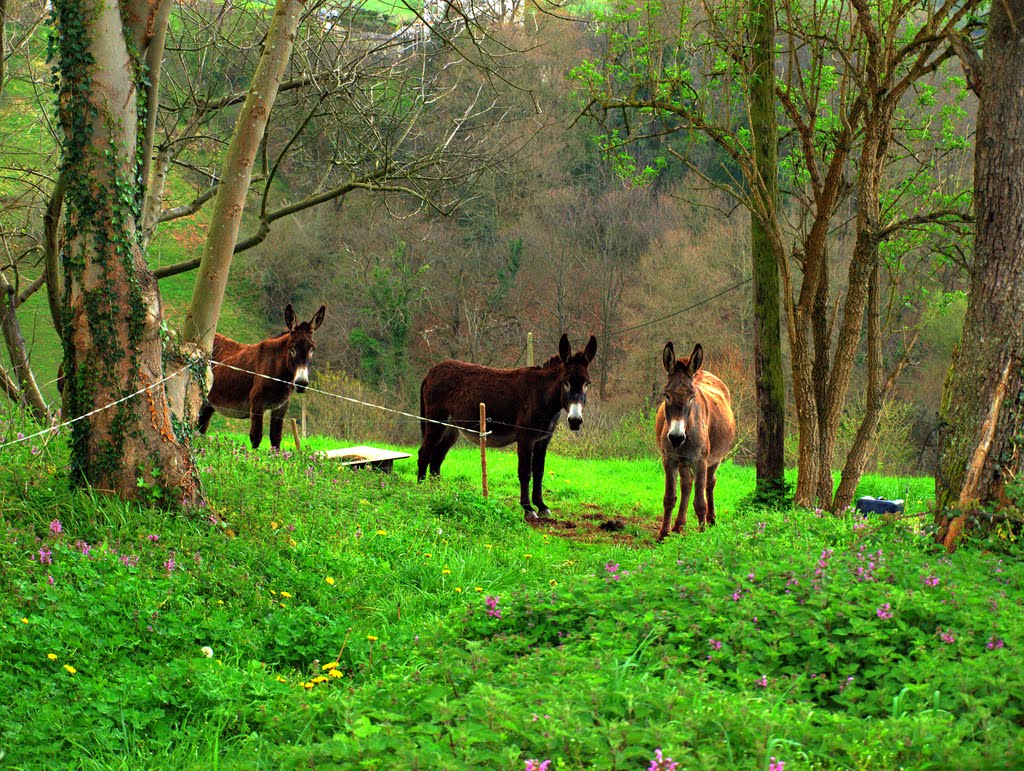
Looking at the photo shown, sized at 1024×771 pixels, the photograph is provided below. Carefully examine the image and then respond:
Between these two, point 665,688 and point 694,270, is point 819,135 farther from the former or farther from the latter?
point 694,270

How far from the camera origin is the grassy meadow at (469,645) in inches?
127

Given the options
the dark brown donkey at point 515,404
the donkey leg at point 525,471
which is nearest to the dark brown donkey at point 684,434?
the dark brown donkey at point 515,404

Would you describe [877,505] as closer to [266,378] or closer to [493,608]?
[266,378]

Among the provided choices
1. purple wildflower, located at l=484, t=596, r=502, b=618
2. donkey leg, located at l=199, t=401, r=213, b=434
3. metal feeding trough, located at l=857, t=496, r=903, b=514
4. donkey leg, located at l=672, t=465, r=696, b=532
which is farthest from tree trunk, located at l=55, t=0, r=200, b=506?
metal feeding trough, located at l=857, t=496, r=903, b=514

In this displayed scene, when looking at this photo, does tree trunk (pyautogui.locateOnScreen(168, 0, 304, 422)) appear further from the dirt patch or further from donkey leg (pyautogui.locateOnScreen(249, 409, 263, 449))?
the dirt patch

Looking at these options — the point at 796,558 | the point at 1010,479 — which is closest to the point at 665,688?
the point at 796,558

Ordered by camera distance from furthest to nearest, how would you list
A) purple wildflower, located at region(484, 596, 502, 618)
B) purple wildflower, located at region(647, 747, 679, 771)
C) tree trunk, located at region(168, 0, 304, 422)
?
tree trunk, located at region(168, 0, 304, 422)
purple wildflower, located at region(484, 596, 502, 618)
purple wildflower, located at region(647, 747, 679, 771)

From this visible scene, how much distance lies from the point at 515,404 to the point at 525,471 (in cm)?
111

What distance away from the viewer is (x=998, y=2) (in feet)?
22.1

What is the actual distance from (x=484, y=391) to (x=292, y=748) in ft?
31.8

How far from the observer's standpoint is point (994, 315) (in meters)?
6.77

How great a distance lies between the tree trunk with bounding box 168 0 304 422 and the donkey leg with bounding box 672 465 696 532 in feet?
17.9

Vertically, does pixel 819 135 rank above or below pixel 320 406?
above

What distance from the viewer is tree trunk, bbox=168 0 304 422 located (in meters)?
8.29
